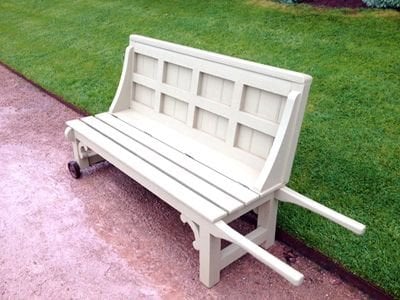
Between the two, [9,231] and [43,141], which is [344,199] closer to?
[9,231]

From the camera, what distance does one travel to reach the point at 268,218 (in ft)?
9.41

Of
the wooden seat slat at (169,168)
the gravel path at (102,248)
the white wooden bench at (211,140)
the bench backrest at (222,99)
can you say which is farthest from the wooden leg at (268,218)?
the wooden seat slat at (169,168)

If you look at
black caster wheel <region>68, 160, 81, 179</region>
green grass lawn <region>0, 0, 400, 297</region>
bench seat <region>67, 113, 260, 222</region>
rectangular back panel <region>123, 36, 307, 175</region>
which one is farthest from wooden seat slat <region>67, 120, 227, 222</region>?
green grass lawn <region>0, 0, 400, 297</region>

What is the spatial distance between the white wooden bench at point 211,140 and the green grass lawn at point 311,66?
1.86 ft

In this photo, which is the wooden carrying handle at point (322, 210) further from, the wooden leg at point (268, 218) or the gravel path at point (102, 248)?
the gravel path at point (102, 248)

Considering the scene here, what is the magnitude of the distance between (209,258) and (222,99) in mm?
1135

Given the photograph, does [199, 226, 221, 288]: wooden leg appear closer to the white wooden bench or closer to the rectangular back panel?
the white wooden bench

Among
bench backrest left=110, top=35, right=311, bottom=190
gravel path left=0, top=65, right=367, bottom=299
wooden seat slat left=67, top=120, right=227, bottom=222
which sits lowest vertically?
gravel path left=0, top=65, right=367, bottom=299

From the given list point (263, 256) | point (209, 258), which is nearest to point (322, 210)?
point (263, 256)

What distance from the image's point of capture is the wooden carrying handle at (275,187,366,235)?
7.82 ft

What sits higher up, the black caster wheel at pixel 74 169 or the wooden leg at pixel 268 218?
the wooden leg at pixel 268 218

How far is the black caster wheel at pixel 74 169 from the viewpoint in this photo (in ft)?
12.7

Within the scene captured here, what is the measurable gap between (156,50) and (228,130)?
1.03 m

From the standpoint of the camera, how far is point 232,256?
8.98 feet
